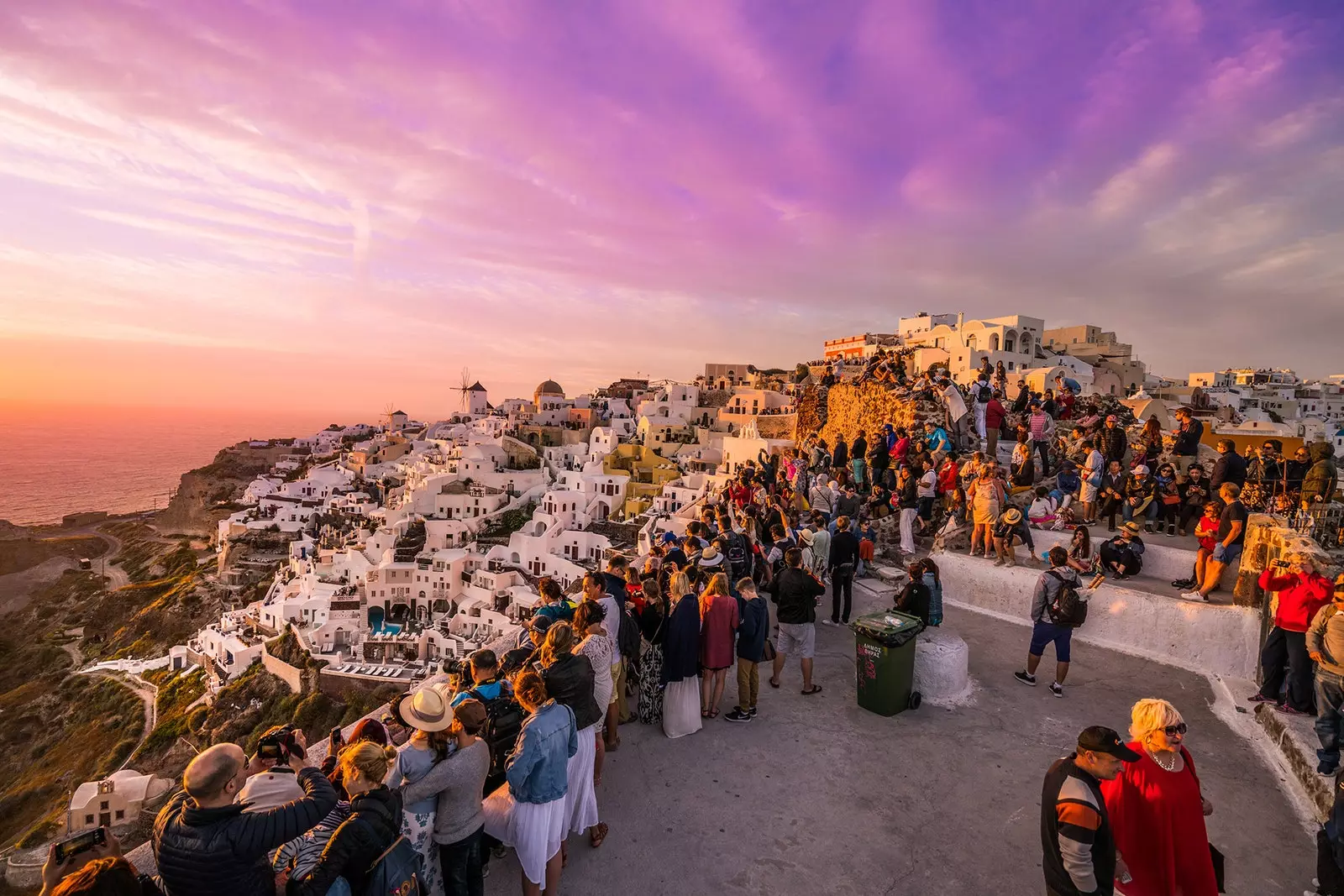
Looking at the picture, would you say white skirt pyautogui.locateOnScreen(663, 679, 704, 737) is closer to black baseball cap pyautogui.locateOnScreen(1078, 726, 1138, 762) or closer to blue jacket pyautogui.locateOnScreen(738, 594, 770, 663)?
blue jacket pyautogui.locateOnScreen(738, 594, 770, 663)

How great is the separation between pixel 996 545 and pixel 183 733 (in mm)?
39318

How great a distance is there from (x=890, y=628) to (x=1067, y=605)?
1941 millimetres

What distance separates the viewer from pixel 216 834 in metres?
2.46

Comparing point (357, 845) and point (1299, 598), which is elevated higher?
point (1299, 598)

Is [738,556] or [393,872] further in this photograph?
[738,556]

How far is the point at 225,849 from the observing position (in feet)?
7.99

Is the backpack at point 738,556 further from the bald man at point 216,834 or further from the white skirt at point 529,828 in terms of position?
the bald man at point 216,834

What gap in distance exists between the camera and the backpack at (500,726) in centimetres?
393

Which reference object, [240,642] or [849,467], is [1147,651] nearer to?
[849,467]

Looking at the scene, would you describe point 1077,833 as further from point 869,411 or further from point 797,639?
point 869,411

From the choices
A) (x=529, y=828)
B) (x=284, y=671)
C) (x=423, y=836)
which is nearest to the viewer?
(x=423, y=836)

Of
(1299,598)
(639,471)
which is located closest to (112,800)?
(639,471)

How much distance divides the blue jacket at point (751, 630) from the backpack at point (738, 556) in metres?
1.74

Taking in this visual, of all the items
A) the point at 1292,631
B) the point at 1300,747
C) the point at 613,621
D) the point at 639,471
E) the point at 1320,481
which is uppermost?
the point at 1320,481
